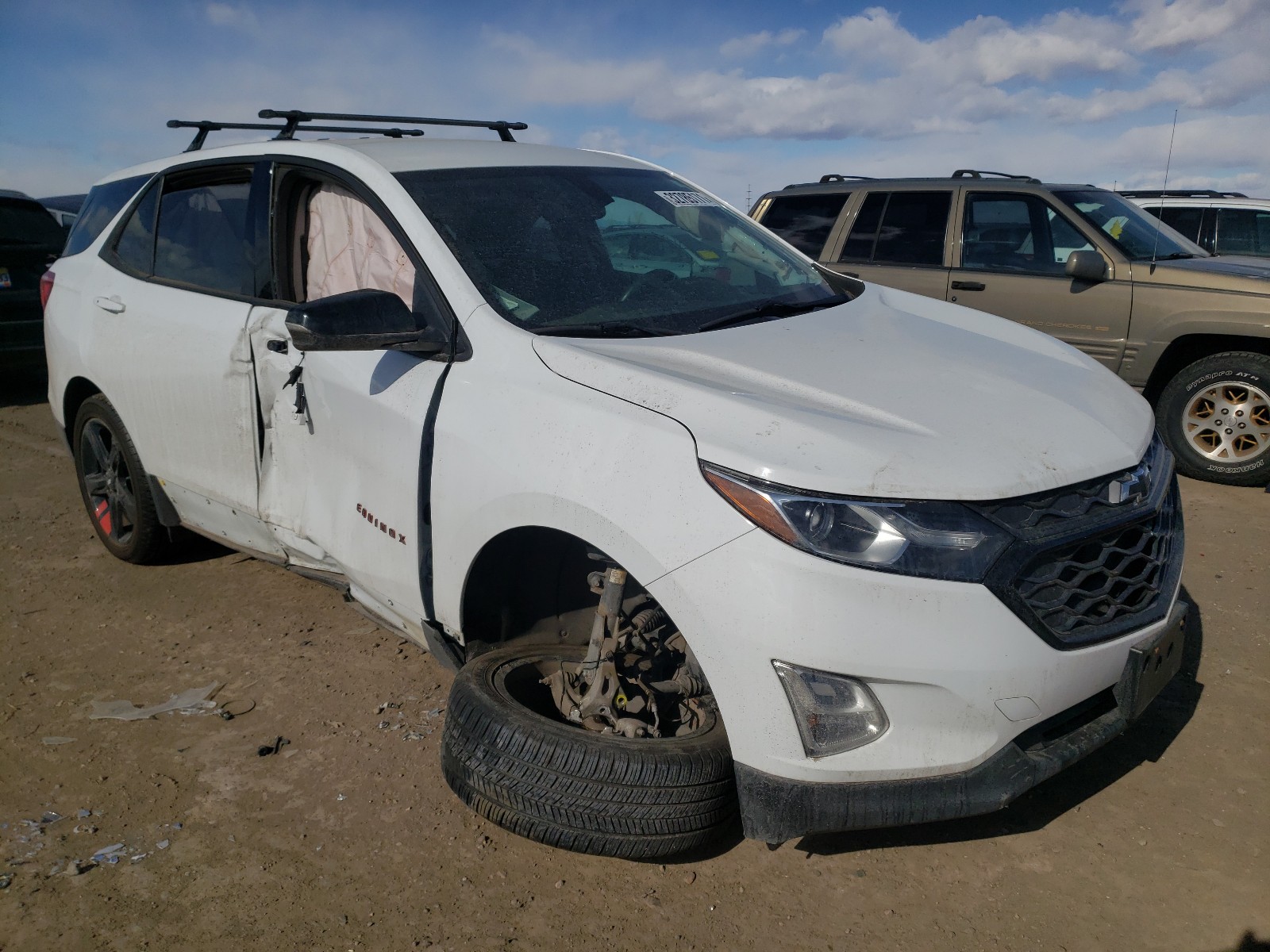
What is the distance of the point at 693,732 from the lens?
8.44 ft

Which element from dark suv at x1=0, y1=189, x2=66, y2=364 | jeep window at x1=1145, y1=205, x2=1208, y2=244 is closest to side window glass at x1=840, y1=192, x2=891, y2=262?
jeep window at x1=1145, y1=205, x2=1208, y2=244

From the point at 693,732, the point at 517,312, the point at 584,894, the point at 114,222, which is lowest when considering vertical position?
the point at 584,894

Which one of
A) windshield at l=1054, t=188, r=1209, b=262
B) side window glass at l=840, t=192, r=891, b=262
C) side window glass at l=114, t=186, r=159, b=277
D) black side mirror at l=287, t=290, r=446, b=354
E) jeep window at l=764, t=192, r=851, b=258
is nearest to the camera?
black side mirror at l=287, t=290, r=446, b=354

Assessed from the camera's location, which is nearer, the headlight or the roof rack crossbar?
the headlight

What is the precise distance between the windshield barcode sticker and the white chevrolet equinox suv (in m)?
0.03

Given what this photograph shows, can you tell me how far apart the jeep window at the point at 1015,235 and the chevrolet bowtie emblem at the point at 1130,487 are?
4.49 metres

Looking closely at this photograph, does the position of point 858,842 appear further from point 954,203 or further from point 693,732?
point 954,203

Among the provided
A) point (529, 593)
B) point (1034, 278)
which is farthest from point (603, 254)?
point (1034, 278)

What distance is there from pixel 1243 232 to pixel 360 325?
8.41m

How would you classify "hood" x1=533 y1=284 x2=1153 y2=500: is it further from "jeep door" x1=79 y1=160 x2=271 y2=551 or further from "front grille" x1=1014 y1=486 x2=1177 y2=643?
"jeep door" x1=79 y1=160 x2=271 y2=551

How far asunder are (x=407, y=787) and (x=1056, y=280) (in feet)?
17.8

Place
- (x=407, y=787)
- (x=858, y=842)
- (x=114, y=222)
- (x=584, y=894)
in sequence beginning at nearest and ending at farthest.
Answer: (x=584, y=894), (x=858, y=842), (x=407, y=787), (x=114, y=222)

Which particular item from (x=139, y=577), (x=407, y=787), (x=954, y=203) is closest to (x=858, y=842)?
(x=407, y=787)

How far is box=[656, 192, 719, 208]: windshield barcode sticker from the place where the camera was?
12.4ft
